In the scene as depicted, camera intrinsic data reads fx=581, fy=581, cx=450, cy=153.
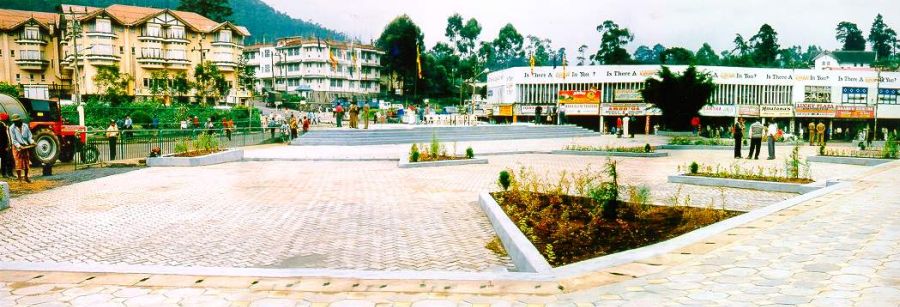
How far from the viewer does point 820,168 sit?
650 inches

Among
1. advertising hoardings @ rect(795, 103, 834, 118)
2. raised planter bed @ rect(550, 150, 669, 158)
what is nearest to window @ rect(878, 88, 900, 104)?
advertising hoardings @ rect(795, 103, 834, 118)

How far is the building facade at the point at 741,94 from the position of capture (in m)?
56.6

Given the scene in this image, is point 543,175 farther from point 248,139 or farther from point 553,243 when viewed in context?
point 248,139

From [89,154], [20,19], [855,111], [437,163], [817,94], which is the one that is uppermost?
[20,19]

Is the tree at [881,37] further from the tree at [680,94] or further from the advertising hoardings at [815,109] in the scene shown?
the tree at [680,94]

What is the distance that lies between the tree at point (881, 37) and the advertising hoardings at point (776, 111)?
310ft

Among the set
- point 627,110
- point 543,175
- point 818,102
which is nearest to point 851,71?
point 818,102

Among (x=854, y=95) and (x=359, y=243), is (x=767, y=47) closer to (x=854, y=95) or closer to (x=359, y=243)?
(x=854, y=95)

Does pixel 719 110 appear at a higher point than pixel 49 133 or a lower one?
higher

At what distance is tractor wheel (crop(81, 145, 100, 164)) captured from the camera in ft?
59.9

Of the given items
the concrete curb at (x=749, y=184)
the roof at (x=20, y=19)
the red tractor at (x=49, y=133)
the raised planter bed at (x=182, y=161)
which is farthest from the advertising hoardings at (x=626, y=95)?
the roof at (x=20, y=19)

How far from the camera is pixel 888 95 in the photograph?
6075 cm

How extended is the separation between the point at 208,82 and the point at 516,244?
64158mm

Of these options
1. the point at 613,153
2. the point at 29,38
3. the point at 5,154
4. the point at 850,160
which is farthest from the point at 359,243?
the point at 29,38
